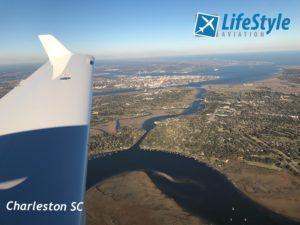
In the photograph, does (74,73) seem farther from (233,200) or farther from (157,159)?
(157,159)

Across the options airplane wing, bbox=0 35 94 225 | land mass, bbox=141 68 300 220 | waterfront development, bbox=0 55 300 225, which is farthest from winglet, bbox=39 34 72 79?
land mass, bbox=141 68 300 220

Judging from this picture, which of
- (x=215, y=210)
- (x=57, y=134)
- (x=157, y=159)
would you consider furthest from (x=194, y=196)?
(x=57, y=134)

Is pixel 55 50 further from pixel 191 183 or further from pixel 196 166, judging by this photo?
pixel 196 166

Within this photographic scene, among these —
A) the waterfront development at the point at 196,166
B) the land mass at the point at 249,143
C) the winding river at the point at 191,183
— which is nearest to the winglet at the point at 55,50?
the waterfront development at the point at 196,166

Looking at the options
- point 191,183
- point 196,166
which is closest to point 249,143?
point 196,166

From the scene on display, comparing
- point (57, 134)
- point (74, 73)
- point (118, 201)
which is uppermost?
point (74, 73)

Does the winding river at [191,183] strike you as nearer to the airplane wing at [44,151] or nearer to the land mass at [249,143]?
the land mass at [249,143]
